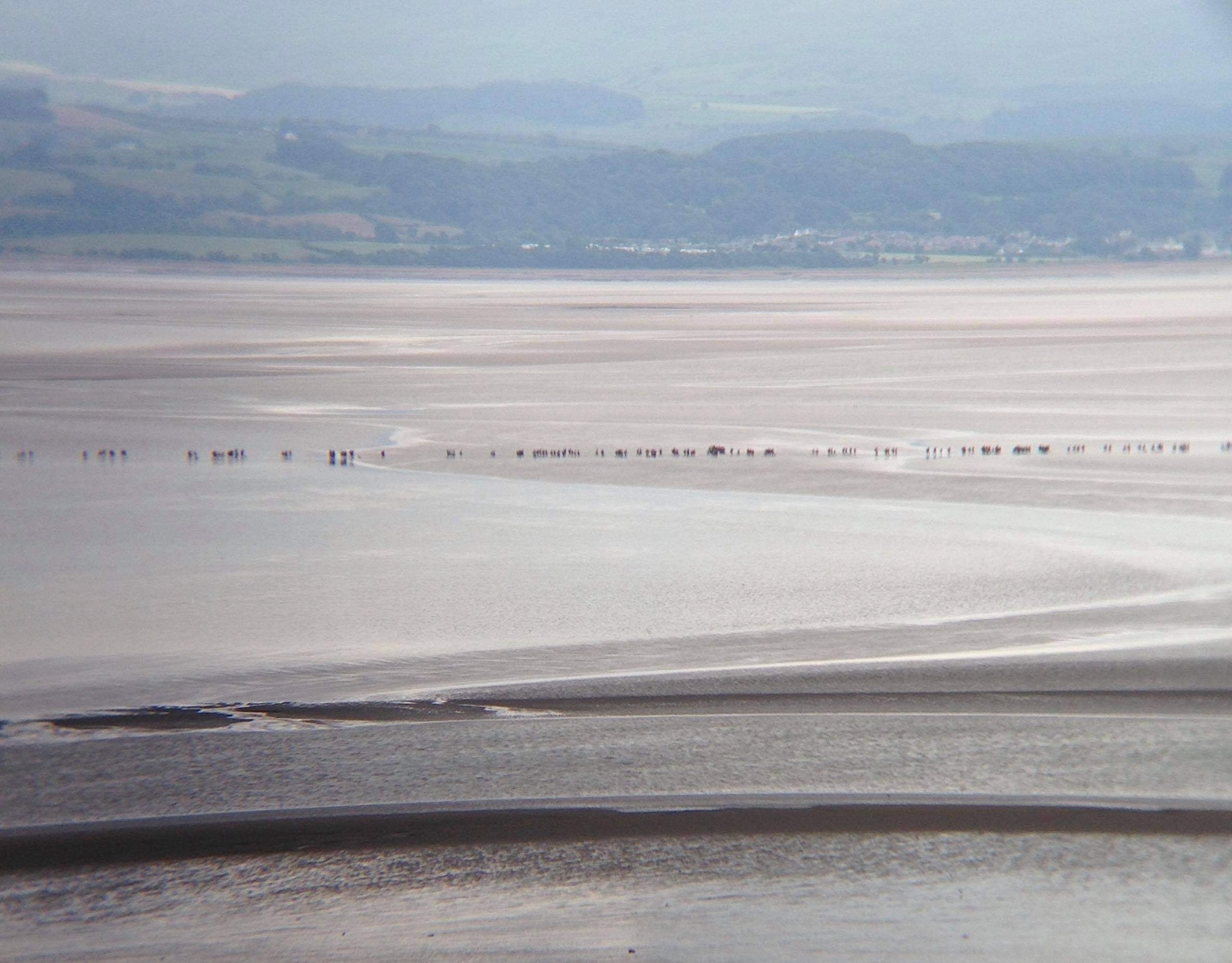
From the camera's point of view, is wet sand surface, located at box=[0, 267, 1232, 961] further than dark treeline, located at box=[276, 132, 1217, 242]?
No

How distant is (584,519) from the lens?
1419cm

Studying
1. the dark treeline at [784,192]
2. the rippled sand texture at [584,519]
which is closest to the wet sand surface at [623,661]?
the rippled sand texture at [584,519]

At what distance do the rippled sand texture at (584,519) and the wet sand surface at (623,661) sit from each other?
62 millimetres

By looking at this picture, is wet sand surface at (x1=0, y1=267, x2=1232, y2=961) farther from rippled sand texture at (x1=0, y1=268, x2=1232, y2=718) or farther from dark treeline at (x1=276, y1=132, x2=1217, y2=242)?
dark treeline at (x1=276, y1=132, x2=1217, y2=242)

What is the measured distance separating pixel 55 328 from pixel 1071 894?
42410 mm

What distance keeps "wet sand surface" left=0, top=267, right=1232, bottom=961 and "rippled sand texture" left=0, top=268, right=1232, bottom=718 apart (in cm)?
6

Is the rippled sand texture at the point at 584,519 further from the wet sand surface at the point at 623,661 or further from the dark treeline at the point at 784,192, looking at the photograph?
the dark treeline at the point at 784,192

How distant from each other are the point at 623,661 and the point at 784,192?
15700 cm

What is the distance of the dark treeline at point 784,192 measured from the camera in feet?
494

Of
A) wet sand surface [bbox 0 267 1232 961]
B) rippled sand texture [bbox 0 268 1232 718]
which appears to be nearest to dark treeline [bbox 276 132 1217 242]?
rippled sand texture [bbox 0 268 1232 718]

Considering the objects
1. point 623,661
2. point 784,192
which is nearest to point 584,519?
point 623,661

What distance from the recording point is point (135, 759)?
22.5 ft

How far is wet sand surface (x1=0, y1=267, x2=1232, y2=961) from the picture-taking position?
209 inches

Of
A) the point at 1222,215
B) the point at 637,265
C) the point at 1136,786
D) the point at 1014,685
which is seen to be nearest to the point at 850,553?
the point at 1014,685
